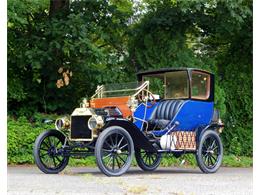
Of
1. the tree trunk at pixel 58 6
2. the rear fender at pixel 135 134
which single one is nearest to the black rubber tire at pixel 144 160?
the rear fender at pixel 135 134

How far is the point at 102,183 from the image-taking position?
8.57 meters

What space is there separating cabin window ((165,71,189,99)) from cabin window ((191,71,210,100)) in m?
0.16

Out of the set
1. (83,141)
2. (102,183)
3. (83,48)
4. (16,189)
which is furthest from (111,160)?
(83,48)

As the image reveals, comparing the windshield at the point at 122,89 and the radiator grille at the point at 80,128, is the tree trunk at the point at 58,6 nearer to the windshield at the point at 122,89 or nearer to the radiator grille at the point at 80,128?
the windshield at the point at 122,89

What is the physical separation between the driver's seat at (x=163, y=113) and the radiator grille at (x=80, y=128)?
1731 millimetres

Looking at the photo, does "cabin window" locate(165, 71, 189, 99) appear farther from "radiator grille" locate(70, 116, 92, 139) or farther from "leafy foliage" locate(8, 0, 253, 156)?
"leafy foliage" locate(8, 0, 253, 156)

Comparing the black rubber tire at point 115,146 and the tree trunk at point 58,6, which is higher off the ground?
the tree trunk at point 58,6

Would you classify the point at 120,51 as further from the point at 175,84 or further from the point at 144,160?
the point at 144,160

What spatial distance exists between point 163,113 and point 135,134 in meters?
1.32

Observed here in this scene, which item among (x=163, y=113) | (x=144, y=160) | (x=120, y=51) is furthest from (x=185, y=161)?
(x=120, y=51)

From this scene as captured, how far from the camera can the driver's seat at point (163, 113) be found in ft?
38.4

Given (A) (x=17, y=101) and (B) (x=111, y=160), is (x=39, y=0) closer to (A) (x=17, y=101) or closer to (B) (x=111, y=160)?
(A) (x=17, y=101)

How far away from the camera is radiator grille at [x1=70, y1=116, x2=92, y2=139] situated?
10461 mm
